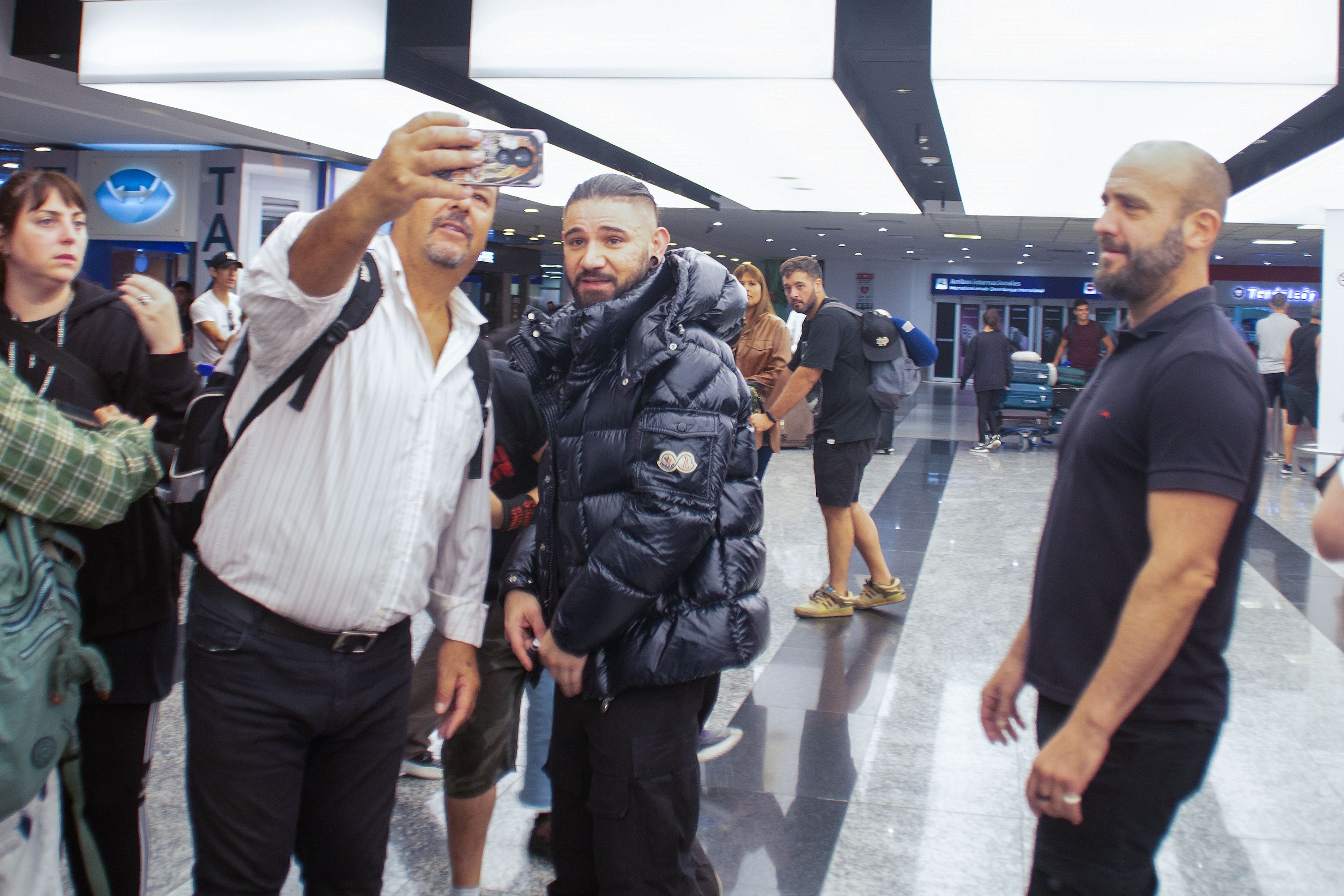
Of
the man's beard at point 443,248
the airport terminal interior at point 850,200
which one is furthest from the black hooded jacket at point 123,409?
the man's beard at point 443,248

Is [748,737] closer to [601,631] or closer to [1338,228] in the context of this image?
[601,631]

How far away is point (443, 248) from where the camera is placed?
1838 millimetres

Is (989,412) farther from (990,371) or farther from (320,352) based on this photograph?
(320,352)

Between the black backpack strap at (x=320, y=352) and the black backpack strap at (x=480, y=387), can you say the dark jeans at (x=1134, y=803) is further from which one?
the black backpack strap at (x=320, y=352)

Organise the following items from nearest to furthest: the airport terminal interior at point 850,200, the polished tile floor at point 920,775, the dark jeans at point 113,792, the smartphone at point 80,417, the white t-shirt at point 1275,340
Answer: the smartphone at point 80,417
the dark jeans at point 113,792
the polished tile floor at point 920,775
the airport terminal interior at point 850,200
the white t-shirt at point 1275,340

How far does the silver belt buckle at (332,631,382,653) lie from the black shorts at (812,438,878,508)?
3689 millimetres

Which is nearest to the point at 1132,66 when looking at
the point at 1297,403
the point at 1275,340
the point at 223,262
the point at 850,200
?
the point at 223,262

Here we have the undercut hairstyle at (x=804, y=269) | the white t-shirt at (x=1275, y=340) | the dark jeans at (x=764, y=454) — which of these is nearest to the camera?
the undercut hairstyle at (x=804, y=269)

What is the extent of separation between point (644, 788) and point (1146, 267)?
1.31 metres

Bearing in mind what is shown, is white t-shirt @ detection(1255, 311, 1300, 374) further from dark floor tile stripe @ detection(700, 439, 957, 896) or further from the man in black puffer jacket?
the man in black puffer jacket

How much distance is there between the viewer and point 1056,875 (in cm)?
172

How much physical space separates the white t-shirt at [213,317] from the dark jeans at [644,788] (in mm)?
6755

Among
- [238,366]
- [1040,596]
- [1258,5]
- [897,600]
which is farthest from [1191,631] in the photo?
[1258,5]

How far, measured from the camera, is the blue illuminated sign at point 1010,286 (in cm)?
3294
